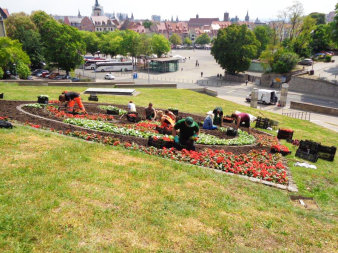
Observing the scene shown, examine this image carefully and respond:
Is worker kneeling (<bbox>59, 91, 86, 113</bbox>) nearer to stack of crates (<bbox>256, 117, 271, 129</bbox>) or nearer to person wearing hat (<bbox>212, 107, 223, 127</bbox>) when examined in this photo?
person wearing hat (<bbox>212, 107, 223, 127</bbox>)

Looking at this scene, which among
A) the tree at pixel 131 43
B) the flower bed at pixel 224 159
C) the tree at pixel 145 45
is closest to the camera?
the flower bed at pixel 224 159

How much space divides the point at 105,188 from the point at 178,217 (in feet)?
7.38

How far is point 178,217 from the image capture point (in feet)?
22.4

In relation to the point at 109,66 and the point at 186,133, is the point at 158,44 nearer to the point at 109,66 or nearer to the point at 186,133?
the point at 109,66

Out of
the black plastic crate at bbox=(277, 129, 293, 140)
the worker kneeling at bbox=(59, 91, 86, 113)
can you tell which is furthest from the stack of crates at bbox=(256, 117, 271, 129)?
the worker kneeling at bbox=(59, 91, 86, 113)

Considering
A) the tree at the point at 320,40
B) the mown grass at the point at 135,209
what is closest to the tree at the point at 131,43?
the tree at the point at 320,40

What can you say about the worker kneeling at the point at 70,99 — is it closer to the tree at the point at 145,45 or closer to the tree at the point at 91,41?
the tree at the point at 145,45

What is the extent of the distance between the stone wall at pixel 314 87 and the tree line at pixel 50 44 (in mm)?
38980

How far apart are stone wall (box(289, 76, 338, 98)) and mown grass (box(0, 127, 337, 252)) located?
44.1 meters

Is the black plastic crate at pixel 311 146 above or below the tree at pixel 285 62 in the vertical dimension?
below

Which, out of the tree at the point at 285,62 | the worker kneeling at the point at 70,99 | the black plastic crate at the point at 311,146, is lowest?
the black plastic crate at the point at 311,146

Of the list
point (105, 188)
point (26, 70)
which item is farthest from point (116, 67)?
point (105, 188)

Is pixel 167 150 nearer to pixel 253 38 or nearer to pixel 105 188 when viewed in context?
pixel 105 188

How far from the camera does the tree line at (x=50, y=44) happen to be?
4325 centimetres
